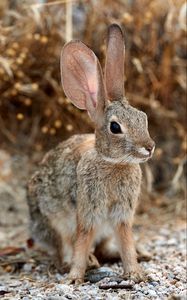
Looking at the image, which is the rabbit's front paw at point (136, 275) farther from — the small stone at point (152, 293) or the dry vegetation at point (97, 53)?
the dry vegetation at point (97, 53)

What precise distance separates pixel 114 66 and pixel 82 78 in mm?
216

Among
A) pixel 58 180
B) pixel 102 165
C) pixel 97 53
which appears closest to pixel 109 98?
pixel 102 165

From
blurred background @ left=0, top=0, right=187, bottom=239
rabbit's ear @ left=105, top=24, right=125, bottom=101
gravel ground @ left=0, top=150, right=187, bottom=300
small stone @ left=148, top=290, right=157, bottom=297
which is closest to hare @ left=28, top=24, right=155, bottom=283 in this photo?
rabbit's ear @ left=105, top=24, right=125, bottom=101

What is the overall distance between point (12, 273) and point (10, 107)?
177cm

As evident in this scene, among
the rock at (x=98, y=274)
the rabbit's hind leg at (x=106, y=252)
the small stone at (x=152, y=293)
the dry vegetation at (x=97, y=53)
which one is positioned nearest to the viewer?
the small stone at (x=152, y=293)

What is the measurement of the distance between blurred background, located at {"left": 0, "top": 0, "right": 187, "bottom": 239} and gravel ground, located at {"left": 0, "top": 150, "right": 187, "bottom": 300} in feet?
0.08

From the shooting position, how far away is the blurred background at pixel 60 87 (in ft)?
18.6

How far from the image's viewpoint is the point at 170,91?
6090 millimetres

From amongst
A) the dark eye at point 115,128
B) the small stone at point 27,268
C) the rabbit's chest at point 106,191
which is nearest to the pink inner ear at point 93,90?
the dark eye at point 115,128

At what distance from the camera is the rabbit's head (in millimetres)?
3834

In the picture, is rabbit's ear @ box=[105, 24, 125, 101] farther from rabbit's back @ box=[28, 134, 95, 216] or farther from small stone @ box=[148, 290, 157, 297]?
small stone @ box=[148, 290, 157, 297]

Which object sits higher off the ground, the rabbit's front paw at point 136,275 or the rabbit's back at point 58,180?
the rabbit's back at point 58,180

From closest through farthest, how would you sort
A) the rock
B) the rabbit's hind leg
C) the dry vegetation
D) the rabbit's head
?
the rabbit's head
the rock
the rabbit's hind leg
the dry vegetation

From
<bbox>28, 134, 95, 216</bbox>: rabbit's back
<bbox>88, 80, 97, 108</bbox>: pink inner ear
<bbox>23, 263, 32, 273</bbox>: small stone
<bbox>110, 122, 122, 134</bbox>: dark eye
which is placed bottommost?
<bbox>23, 263, 32, 273</bbox>: small stone
